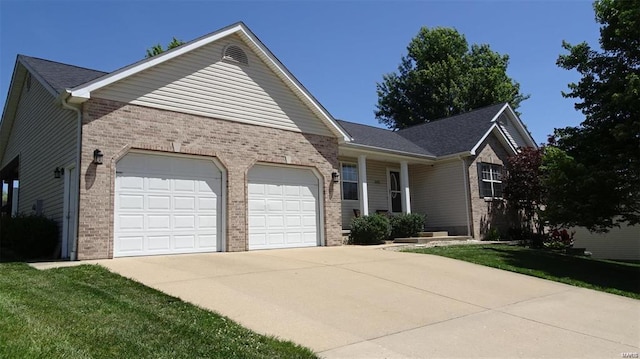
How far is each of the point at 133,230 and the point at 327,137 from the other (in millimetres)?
6849

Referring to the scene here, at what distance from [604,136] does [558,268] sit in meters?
3.85

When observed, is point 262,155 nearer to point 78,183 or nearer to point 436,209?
point 78,183

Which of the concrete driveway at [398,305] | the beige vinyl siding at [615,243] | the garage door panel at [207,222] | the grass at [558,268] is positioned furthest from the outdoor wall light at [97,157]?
the beige vinyl siding at [615,243]

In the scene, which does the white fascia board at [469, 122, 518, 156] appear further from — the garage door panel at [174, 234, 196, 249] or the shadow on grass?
the garage door panel at [174, 234, 196, 249]

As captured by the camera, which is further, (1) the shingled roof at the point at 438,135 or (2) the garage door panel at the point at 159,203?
(1) the shingled roof at the point at 438,135

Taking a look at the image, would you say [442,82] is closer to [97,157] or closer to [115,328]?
[97,157]

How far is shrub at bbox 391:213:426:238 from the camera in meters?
17.9

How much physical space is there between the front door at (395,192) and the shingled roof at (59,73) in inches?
474

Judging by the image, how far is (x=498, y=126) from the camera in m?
21.2

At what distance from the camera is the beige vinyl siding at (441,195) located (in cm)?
1978

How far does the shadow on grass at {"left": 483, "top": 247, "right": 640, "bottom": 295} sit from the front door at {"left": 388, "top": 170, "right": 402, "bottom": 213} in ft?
20.5

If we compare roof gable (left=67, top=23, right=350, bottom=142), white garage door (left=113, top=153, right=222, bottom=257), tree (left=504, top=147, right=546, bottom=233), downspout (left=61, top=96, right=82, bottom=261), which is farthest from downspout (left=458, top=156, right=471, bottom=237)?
A: downspout (left=61, top=96, right=82, bottom=261)

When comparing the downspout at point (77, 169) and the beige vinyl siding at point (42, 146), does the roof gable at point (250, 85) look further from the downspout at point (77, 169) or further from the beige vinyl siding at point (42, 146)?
the beige vinyl siding at point (42, 146)

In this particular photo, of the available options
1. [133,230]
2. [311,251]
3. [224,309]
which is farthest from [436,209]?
[224,309]
